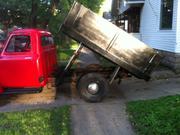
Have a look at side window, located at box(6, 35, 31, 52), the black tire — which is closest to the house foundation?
the black tire

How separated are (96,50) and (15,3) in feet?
63.8

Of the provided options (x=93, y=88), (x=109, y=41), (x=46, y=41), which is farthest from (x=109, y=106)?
(x=46, y=41)

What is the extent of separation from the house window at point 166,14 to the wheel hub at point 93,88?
6.13 metres

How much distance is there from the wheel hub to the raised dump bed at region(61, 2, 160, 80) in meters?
0.88

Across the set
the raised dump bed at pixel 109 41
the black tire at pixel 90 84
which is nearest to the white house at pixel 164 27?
the raised dump bed at pixel 109 41

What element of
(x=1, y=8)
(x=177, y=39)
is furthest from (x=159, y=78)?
(x=1, y=8)

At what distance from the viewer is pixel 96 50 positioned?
10117 millimetres

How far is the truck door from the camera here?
9.95m

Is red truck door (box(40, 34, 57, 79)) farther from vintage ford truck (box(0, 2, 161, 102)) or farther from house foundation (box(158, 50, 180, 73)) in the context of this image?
house foundation (box(158, 50, 180, 73))

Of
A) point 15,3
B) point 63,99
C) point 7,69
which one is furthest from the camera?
point 15,3

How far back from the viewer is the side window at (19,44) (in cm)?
1009

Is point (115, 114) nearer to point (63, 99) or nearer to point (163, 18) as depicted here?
point (63, 99)

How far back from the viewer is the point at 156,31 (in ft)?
58.0

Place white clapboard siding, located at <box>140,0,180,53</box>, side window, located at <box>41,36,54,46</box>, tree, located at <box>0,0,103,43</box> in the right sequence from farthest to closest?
tree, located at <box>0,0,103,43</box> < white clapboard siding, located at <box>140,0,180,53</box> < side window, located at <box>41,36,54,46</box>
